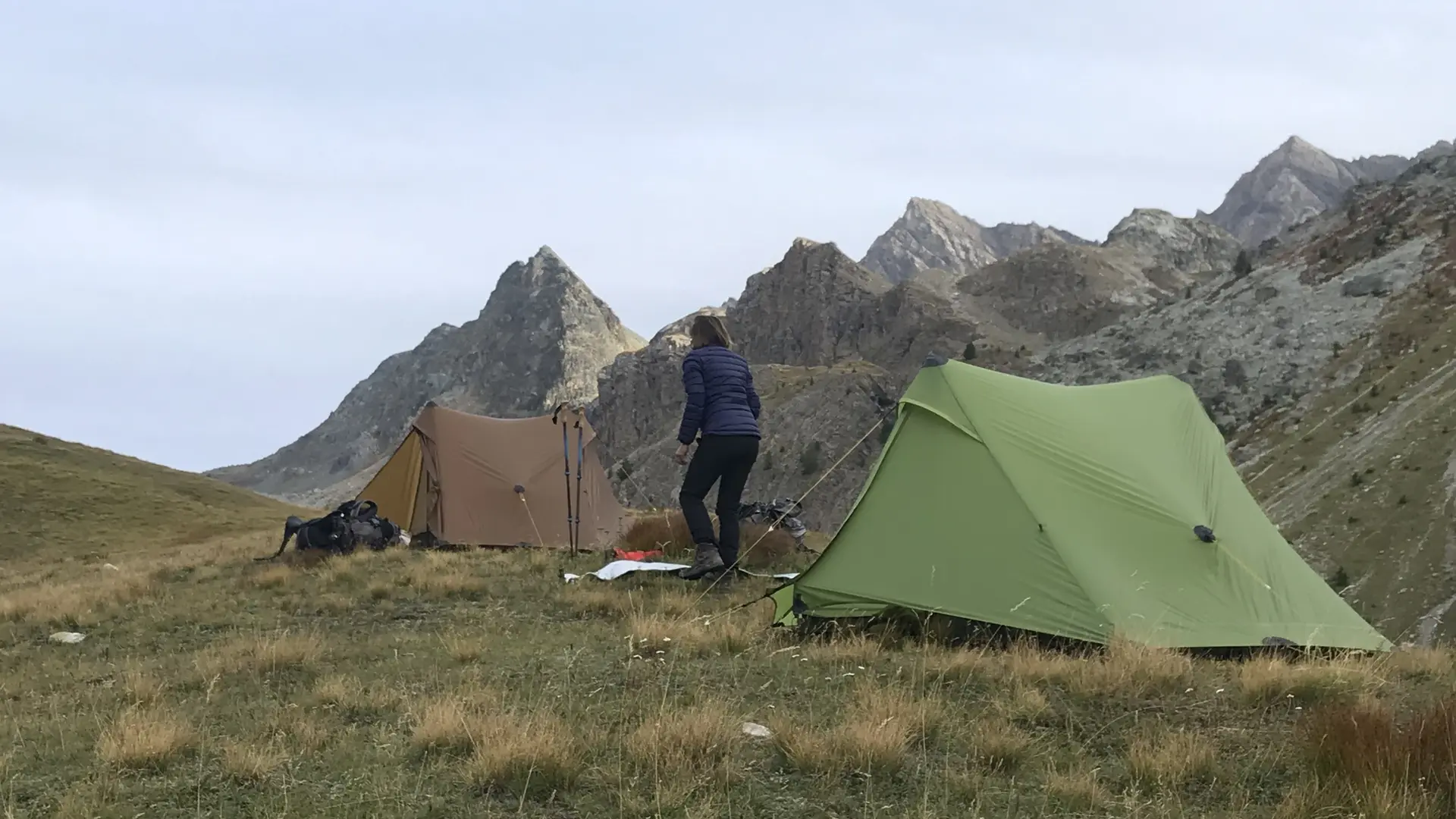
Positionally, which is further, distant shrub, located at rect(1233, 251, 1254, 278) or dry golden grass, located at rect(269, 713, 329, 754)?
distant shrub, located at rect(1233, 251, 1254, 278)

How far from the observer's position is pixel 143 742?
181 inches

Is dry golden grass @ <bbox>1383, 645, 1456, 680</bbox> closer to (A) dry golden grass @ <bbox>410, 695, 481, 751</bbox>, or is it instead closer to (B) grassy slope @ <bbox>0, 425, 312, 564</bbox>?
(A) dry golden grass @ <bbox>410, 695, 481, 751</bbox>

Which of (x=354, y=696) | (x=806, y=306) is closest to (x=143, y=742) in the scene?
(x=354, y=696)

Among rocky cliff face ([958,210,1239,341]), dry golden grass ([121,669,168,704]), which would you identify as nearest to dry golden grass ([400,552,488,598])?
dry golden grass ([121,669,168,704])

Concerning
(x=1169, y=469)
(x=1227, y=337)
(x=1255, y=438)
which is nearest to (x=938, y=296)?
(x=1227, y=337)

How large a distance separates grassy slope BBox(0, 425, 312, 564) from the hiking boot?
29.8 m

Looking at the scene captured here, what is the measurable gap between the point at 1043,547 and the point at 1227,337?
181ft

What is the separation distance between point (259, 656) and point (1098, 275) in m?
144

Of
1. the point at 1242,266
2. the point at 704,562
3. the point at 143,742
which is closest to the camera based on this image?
the point at 143,742

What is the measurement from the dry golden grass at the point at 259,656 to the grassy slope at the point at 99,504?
96.4ft

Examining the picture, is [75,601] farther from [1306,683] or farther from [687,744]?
[1306,683]

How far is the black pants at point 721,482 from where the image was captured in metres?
9.57

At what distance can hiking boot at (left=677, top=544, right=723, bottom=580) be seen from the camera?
10.0 meters

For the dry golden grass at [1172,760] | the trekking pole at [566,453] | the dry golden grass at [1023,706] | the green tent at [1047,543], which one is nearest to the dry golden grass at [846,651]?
the green tent at [1047,543]
